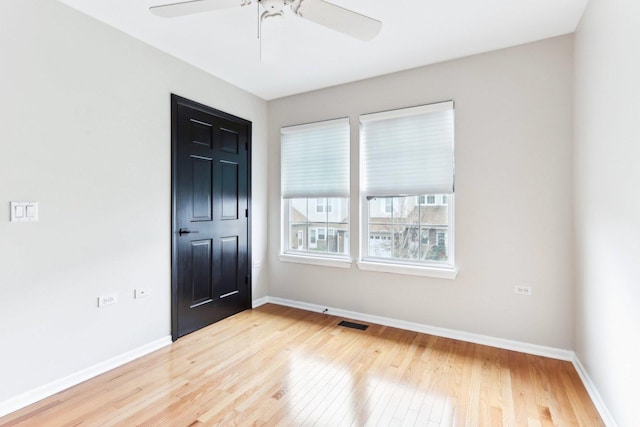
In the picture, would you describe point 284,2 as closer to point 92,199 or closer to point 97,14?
point 97,14

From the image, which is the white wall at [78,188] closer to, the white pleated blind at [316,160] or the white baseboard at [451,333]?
the white pleated blind at [316,160]

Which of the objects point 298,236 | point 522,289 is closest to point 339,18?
point 522,289

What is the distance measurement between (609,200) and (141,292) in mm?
3439

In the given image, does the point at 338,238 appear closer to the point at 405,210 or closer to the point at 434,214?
the point at 405,210

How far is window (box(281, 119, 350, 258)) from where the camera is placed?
11.9 ft

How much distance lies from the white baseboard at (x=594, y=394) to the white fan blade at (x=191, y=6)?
3.12 meters

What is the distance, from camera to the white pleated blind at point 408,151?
118 inches

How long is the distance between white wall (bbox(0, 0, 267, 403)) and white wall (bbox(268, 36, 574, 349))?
89.9 inches

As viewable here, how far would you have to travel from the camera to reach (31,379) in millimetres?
2021

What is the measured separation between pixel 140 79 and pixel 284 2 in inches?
66.0

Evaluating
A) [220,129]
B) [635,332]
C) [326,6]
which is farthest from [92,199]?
[635,332]

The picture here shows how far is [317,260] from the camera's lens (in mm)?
3732

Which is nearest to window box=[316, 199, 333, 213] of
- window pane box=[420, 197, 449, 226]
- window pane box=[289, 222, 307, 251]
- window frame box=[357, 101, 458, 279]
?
window pane box=[289, 222, 307, 251]

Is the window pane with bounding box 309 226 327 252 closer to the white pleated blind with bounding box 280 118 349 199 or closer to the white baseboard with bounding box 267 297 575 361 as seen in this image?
the white pleated blind with bounding box 280 118 349 199
